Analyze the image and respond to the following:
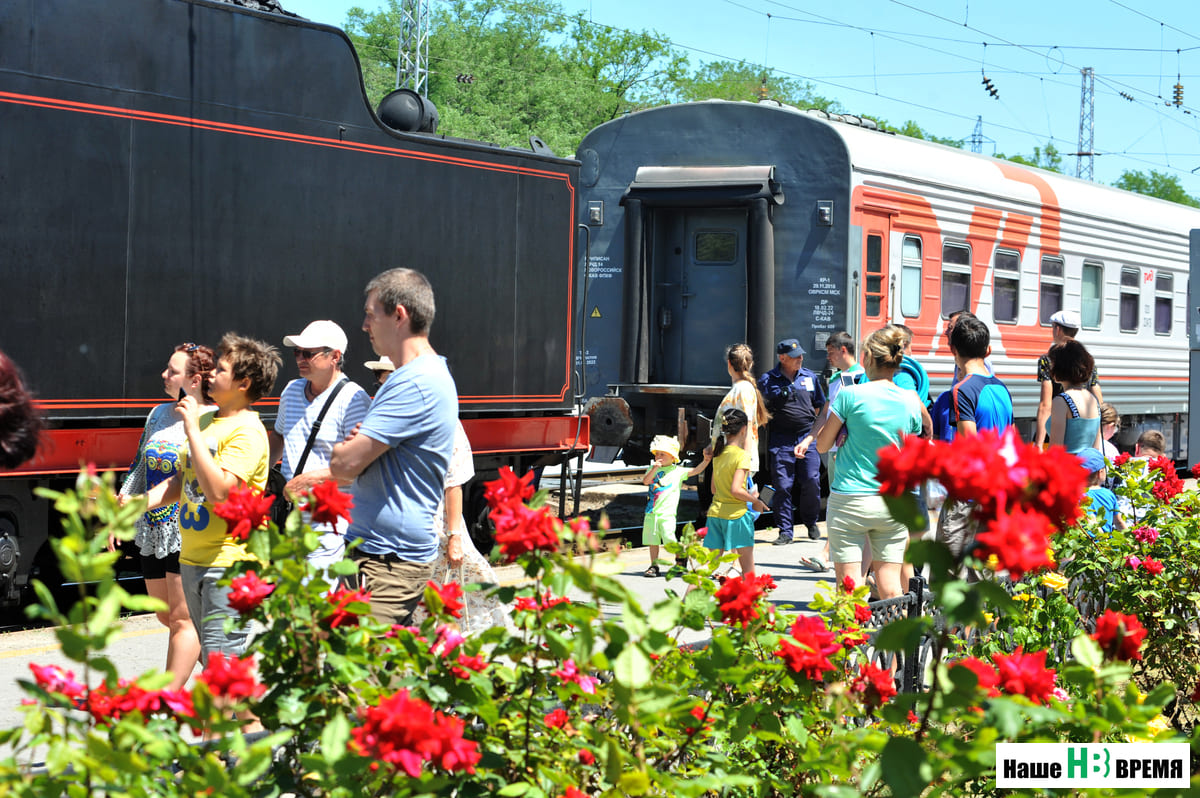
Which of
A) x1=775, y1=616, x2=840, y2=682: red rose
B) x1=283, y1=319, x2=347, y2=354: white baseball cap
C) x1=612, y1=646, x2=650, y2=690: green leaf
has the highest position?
x1=283, y1=319, x2=347, y2=354: white baseball cap

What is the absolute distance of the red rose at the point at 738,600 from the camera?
3.35 metres

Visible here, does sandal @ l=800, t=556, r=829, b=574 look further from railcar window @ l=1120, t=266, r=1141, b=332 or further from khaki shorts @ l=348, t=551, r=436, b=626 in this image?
railcar window @ l=1120, t=266, r=1141, b=332

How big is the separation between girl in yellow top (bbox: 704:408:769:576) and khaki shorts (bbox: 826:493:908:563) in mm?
1401

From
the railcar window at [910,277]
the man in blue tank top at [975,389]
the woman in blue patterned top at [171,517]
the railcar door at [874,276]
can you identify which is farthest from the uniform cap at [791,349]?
the woman in blue patterned top at [171,517]

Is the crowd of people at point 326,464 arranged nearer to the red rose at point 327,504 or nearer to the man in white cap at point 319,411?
the man in white cap at point 319,411

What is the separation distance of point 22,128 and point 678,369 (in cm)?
773

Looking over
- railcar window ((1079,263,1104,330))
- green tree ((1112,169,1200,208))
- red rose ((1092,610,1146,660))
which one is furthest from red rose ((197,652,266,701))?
green tree ((1112,169,1200,208))

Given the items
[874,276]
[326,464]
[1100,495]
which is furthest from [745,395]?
[326,464]

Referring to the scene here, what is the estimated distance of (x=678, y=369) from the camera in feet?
46.2

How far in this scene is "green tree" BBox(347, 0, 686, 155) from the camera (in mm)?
56719

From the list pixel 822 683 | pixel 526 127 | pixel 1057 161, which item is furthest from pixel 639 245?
pixel 1057 161

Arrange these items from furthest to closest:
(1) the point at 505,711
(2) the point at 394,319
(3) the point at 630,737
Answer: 1. (2) the point at 394,319
2. (3) the point at 630,737
3. (1) the point at 505,711

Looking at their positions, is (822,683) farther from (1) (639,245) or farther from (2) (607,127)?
(2) (607,127)

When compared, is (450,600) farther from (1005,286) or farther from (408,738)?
(1005,286)
